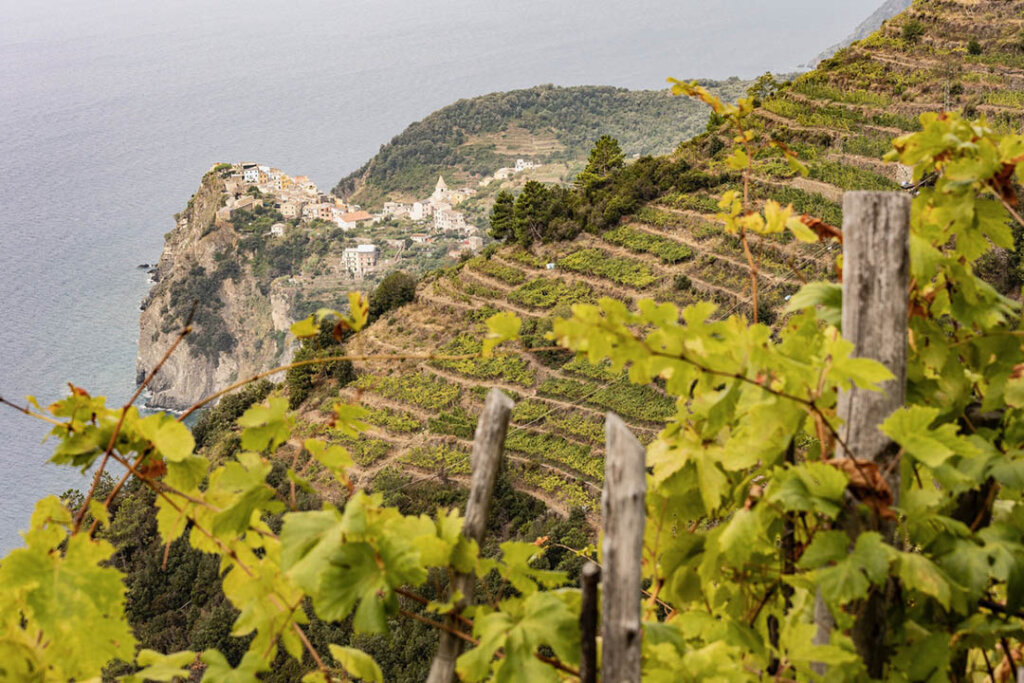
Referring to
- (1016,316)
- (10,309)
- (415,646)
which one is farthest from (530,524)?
(10,309)

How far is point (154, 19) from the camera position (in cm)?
16925

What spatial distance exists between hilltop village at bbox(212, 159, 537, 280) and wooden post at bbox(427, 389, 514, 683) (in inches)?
1972

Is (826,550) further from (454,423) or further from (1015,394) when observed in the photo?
(454,423)

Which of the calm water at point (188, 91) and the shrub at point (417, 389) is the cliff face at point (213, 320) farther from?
the shrub at point (417, 389)

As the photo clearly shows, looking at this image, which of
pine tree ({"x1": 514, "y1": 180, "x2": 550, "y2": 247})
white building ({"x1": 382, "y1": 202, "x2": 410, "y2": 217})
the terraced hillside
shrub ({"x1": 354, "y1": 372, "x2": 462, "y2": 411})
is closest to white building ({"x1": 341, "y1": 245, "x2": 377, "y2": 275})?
white building ({"x1": 382, "y1": 202, "x2": 410, "y2": 217})

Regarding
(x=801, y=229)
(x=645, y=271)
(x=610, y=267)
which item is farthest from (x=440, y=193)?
(x=801, y=229)

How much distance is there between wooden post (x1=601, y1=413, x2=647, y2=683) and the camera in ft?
2.88

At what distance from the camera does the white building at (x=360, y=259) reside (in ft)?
167

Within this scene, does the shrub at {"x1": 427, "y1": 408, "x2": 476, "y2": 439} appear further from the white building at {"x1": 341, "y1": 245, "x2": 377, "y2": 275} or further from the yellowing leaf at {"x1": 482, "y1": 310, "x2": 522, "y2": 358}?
the white building at {"x1": 341, "y1": 245, "x2": 377, "y2": 275}

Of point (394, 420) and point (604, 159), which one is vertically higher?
point (604, 159)

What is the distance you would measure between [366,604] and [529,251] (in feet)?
70.9

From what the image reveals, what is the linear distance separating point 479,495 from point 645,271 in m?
18.5

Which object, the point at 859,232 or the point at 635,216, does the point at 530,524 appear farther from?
the point at 859,232

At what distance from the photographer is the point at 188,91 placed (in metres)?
126
